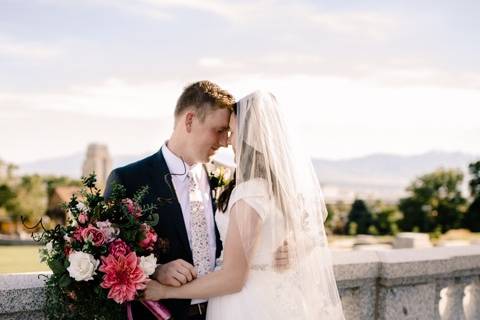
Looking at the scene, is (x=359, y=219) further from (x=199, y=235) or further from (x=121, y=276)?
(x=121, y=276)

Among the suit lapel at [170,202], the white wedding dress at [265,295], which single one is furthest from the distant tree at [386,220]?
the suit lapel at [170,202]

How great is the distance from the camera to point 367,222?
75938 mm

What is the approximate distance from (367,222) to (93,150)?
36236 millimetres

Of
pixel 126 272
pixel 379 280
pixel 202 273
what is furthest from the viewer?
pixel 379 280

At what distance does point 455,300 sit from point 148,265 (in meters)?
3.18

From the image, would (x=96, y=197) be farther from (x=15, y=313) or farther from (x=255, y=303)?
(x=255, y=303)

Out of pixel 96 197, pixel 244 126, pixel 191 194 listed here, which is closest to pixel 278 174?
pixel 244 126

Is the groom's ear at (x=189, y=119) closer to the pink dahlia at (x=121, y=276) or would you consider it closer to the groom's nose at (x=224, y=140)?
the groom's nose at (x=224, y=140)

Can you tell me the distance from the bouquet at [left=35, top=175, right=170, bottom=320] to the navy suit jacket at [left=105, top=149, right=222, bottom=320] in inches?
14.8

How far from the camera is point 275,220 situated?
10.3ft

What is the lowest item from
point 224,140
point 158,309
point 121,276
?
point 158,309

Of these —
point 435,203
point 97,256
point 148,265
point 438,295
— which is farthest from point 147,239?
Result: point 435,203

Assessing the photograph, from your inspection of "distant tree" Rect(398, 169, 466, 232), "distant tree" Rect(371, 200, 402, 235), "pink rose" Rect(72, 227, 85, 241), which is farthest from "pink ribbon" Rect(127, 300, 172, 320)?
"distant tree" Rect(371, 200, 402, 235)

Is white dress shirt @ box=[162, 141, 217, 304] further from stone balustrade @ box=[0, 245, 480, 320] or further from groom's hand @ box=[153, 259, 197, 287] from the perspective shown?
stone balustrade @ box=[0, 245, 480, 320]
